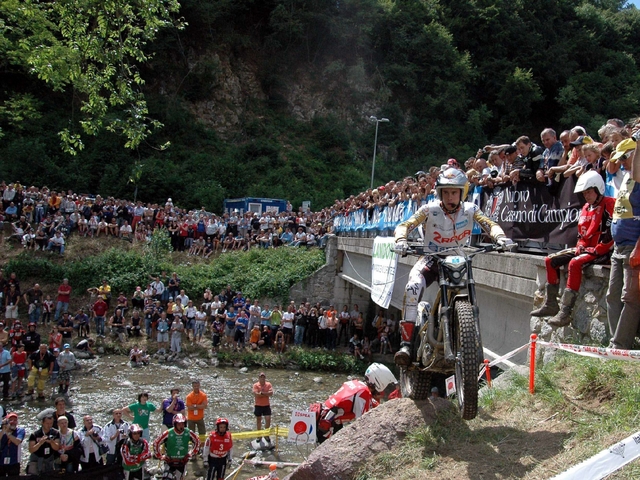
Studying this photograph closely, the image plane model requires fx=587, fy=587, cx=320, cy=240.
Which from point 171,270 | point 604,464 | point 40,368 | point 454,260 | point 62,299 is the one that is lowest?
point 40,368

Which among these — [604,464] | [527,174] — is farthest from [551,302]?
[604,464]

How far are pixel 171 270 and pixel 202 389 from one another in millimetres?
9692

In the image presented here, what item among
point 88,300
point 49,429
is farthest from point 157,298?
point 49,429

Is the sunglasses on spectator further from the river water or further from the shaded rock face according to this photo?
the river water

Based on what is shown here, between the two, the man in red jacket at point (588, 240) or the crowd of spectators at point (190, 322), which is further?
the crowd of spectators at point (190, 322)

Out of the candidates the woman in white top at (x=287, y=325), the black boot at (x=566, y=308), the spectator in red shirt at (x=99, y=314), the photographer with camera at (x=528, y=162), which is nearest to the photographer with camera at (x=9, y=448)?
the black boot at (x=566, y=308)

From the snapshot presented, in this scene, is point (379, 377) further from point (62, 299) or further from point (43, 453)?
point (62, 299)

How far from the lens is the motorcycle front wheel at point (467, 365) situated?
17.0 ft

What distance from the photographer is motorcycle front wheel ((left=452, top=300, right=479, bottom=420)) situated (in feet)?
17.0

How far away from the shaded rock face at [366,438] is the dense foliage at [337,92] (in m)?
36.9

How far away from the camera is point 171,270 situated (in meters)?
27.9

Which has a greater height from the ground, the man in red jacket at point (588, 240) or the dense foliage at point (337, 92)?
the dense foliage at point (337, 92)

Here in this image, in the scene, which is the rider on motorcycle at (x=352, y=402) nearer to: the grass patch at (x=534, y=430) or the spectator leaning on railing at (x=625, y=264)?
the grass patch at (x=534, y=430)

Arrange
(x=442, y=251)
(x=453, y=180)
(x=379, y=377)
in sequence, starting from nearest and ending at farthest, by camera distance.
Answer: (x=442, y=251)
(x=453, y=180)
(x=379, y=377)
